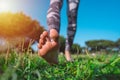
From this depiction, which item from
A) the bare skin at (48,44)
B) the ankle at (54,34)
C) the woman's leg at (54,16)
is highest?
the woman's leg at (54,16)

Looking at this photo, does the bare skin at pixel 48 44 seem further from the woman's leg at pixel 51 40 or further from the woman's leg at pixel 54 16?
the woman's leg at pixel 54 16

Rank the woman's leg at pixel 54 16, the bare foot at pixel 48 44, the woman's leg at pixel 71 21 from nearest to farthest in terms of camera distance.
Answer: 1. the bare foot at pixel 48 44
2. the woman's leg at pixel 54 16
3. the woman's leg at pixel 71 21

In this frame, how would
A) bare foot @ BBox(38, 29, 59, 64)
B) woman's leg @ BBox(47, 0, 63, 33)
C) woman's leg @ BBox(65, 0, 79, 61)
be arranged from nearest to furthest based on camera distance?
1. bare foot @ BBox(38, 29, 59, 64)
2. woman's leg @ BBox(47, 0, 63, 33)
3. woman's leg @ BBox(65, 0, 79, 61)

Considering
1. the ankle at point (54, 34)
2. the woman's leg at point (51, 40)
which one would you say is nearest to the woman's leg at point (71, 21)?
the woman's leg at point (51, 40)

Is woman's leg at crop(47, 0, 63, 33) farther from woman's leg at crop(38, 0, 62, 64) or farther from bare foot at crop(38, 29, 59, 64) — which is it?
bare foot at crop(38, 29, 59, 64)

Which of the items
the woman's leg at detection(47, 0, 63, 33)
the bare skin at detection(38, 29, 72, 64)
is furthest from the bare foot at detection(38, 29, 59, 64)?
the woman's leg at detection(47, 0, 63, 33)

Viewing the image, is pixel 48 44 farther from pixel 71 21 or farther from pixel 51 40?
pixel 71 21

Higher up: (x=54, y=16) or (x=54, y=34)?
(x=54, y=16)

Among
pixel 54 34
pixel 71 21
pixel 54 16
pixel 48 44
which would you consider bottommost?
pixel 48 44

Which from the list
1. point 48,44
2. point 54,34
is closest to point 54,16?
point 54,34

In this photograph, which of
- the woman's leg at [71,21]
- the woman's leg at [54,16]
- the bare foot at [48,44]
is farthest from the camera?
the woman's leg at [71,21]

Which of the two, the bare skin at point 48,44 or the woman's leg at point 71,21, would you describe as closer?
the bare skin at point 48,44

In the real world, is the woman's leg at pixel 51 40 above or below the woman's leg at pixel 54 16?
below

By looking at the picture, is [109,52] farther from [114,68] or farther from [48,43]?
[48,43]
